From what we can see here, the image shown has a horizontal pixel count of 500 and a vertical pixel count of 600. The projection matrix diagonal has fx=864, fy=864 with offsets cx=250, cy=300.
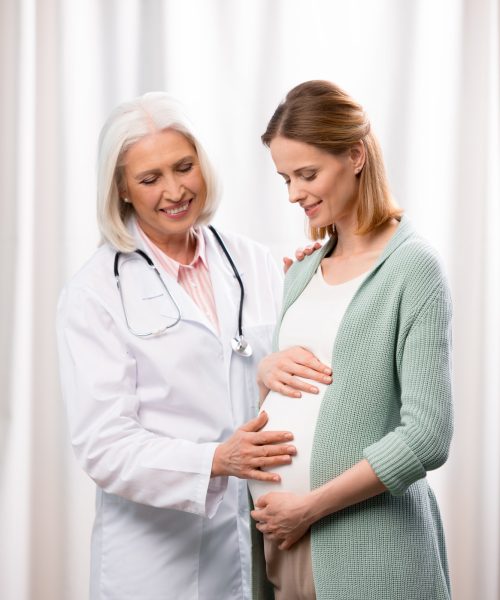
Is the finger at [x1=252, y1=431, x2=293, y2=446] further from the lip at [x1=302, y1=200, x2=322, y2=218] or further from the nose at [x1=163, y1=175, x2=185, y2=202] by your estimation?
the nose at [x1=163, y1=175, x2=185, y2=202]

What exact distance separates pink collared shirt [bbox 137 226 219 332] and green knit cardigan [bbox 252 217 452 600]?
0.50 meters

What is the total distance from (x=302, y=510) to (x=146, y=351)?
0.52 m

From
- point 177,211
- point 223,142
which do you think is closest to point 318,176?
point 177,211

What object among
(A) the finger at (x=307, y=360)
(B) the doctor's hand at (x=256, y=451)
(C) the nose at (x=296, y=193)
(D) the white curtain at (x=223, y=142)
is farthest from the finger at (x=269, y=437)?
(D) the white curtain at (x=223, y=142)

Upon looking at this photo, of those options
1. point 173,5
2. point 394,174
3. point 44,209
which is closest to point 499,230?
point 394,174

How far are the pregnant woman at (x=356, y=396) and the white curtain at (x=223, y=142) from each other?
1.03 metres

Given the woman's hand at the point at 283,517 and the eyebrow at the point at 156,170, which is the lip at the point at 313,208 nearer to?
the eyebrow at the point at 156,170

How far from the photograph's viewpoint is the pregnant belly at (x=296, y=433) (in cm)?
149

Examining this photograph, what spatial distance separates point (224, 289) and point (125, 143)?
39 cm

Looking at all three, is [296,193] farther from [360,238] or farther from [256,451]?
[256,451]

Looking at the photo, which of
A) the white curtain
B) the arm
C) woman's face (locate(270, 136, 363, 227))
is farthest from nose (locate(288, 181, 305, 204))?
the white curtain

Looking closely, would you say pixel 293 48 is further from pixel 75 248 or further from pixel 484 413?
pixel 484 413

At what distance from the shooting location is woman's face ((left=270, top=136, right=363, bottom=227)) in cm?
151

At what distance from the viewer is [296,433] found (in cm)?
151
